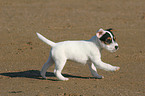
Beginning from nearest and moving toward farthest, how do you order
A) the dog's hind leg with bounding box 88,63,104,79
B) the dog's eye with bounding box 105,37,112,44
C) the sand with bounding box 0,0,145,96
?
the sand with bounding box 0,0,145,96 < the dog's eye with bounding box 105,37,112,44 < the dog's hind leg with bounding box 88,63,104,79

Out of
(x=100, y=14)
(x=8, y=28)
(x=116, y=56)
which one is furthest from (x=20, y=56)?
(x=100, y=14)

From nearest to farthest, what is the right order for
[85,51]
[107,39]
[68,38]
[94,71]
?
[107,39] → [85,51] → [94,71] → [68,38]

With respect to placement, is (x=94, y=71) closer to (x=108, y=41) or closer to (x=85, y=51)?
(x=85, y=51)

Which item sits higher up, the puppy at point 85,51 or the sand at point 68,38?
the puppy at point 85,51

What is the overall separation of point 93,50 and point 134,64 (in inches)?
90.7

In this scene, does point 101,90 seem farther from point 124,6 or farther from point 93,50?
point 124,6

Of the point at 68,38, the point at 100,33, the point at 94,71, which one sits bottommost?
the point at 68,38

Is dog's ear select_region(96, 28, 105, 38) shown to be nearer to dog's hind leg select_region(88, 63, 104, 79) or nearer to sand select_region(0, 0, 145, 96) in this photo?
dog's hind leg select_region(88, 63, 104, 79)

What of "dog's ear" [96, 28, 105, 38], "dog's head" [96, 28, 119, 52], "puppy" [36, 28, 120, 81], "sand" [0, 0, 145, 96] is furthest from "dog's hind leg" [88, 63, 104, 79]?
"dog's ear" [96, 28, 105, 38]

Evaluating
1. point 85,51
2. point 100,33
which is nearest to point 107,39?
point 100,33

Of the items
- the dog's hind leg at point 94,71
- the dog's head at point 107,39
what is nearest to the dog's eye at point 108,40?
the dog's head at point 107,39

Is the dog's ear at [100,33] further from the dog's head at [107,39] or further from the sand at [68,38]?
the sand at [68,38]

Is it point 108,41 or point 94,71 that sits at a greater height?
point 108,41

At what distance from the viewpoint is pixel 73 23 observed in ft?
51.1
